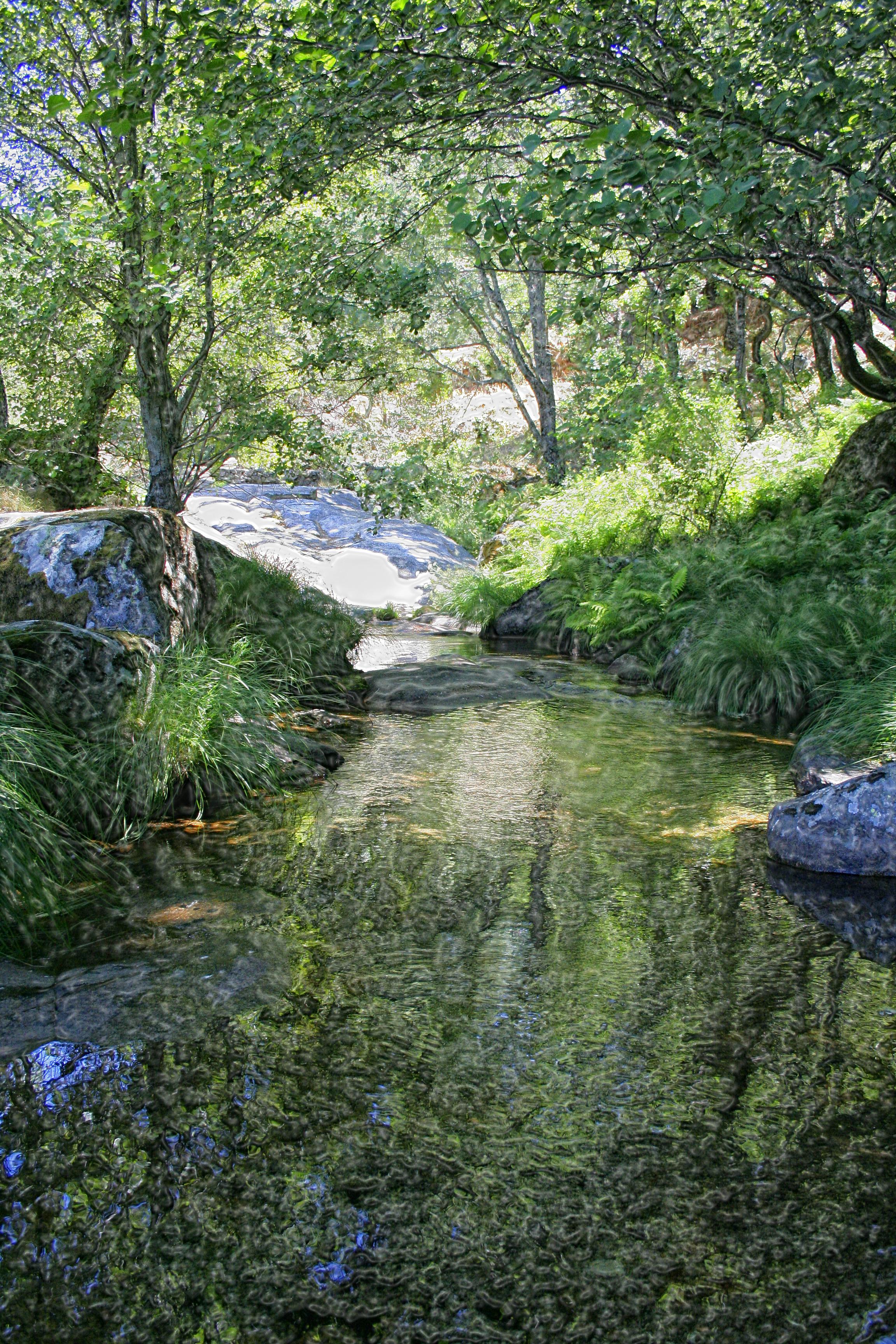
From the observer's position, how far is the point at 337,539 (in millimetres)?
19500

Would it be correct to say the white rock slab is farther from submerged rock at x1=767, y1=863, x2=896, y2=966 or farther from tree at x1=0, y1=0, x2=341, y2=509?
submerged rock at x1=767, y1=863, x2=896, y2=966

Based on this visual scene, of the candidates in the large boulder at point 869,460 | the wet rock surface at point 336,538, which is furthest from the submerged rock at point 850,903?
the wet rock surface at point 336,538

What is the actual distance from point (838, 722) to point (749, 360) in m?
19.7

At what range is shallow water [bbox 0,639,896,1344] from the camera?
2084 millimetres

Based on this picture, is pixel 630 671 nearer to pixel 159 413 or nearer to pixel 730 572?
pixel 730 572

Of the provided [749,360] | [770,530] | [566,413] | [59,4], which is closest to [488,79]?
[59,4]

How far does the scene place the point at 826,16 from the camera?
517 centimetres

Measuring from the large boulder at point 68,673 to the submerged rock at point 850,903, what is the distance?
388cm

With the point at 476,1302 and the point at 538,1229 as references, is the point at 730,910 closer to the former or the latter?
the point at 538,1229

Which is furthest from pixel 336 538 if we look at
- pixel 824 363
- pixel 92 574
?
pixel 92 574

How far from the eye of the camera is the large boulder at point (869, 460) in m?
10.9

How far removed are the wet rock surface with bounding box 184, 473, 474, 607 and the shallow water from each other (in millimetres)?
11494

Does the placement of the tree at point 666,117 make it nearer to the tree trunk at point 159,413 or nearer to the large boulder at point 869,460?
the tree trunk at point 159,413

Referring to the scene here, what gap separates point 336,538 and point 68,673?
1427 cm
